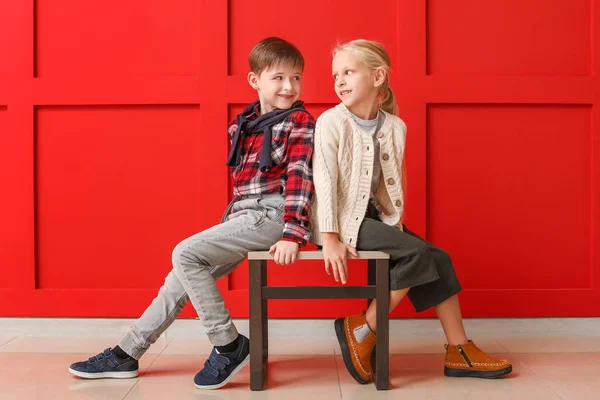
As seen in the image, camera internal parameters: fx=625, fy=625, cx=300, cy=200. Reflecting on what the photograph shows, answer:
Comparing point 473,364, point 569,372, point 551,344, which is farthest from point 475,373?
point 551,344

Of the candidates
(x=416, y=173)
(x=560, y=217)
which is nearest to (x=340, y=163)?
(x=416, y=173)

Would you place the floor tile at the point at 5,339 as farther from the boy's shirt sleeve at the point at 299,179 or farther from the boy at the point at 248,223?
the boy's shirt sleeve at the point at 299,179

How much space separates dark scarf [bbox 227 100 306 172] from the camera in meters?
1.76

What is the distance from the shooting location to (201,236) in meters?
1.75

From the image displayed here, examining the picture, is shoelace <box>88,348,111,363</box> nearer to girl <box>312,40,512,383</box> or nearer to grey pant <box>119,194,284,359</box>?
grey pant <box>119,194,284,359</box>

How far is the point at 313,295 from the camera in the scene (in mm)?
1697

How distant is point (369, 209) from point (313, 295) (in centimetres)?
32

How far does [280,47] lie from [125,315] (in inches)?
45.3

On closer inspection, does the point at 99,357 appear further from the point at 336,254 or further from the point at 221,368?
the point at 336,254

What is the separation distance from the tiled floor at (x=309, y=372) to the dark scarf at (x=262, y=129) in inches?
25.1

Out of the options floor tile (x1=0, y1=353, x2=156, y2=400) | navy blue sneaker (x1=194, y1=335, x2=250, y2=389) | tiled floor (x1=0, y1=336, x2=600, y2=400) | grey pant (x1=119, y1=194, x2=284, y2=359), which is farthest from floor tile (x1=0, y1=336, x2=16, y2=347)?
navy blue sneaker (x1=194, y1=335, x2=250, y2=389)

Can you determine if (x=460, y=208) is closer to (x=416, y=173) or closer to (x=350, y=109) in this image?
(x=416, y=173)

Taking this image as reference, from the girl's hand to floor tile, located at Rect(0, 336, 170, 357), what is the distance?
2.59 ft

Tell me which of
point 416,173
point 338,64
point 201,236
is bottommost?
point 201,236
